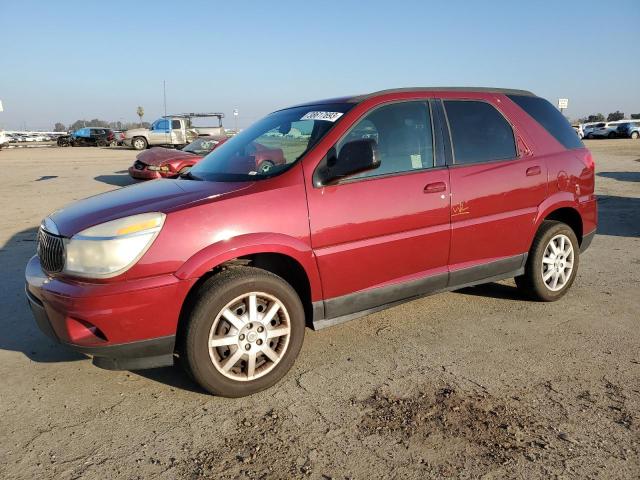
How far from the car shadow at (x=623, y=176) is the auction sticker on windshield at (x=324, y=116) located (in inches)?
500

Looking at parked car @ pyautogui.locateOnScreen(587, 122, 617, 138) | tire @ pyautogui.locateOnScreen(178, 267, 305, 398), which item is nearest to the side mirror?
tire @ pyautogui.locateOnScreen(178, 267, 305, 398)

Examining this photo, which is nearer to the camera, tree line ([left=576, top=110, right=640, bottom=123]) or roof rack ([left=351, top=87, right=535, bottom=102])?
roof rack ([left=351, top=87, right=535, bottom=102])

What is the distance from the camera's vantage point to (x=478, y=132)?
3.99 meters

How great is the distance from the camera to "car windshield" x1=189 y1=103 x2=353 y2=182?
11.1 feet

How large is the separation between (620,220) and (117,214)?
8.05 meters

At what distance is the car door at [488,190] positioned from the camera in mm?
3779

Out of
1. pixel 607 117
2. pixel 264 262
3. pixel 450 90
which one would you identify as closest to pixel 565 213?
pixel 450 90

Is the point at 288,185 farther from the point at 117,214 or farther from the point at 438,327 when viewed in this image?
the point at 438,327

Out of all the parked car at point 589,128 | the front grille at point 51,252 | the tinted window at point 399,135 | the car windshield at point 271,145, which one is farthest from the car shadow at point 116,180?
the parked car at point 589,128

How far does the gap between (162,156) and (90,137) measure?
3084cm

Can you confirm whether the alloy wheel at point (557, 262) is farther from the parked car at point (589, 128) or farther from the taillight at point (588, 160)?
the parked car at point (589, 128)

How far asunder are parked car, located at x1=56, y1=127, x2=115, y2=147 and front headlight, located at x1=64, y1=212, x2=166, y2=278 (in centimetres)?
4022

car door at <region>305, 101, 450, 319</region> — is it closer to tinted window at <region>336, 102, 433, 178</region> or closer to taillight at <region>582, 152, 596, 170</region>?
tinted window at <region>336, 102, 433, 178</region>

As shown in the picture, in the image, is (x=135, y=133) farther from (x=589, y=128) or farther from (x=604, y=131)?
(x=589, y=128)
